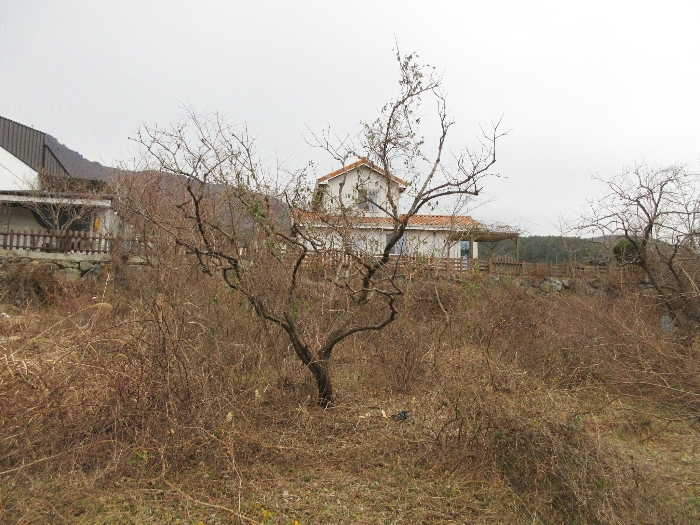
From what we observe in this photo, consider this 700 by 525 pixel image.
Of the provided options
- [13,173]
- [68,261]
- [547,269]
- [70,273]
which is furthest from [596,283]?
[13,173]

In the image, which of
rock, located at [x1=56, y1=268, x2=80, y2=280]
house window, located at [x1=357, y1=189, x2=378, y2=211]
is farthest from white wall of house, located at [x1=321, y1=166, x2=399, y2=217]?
rock, located at [x1=56, y1=268, x2=80, y2=280]

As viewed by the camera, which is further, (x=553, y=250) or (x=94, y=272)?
(x=553, y=250)

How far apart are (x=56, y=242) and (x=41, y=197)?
3640 mm

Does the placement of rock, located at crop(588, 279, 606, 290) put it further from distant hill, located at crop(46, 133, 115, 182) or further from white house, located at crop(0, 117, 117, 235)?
distant hill, located at crop(46, 133, 115, 182)

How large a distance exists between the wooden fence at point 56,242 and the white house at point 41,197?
440mm

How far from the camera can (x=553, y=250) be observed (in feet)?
78.3

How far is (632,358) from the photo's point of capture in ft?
25.4

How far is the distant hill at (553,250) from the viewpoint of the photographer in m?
15.6

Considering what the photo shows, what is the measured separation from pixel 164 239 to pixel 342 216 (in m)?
4.16

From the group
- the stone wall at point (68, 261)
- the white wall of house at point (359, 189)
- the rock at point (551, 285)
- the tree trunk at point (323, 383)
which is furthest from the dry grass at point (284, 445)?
the rock at point (551, 285)

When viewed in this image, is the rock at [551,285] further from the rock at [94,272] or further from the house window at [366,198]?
the rock at [94,272]

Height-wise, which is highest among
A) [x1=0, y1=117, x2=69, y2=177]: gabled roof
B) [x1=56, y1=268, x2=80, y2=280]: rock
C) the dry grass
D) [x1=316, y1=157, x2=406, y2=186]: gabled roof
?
[x1=0, y1=117, x2=69, y2=177]: gabled roof

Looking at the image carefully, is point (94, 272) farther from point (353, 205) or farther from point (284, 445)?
point (284, 445)

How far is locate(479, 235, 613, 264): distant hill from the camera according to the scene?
51.2 ft
